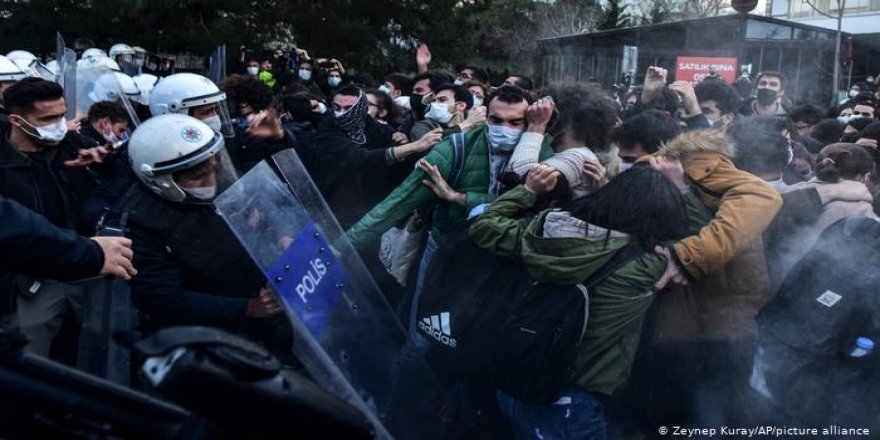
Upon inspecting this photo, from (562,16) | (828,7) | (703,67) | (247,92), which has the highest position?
(828,7)

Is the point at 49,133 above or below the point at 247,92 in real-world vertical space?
below

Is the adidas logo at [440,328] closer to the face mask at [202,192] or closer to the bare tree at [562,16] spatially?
the face mask at [202,192]

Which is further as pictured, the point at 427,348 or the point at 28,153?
the point at 28,153

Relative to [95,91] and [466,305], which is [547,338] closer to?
[466,305]

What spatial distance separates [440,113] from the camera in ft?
18.2

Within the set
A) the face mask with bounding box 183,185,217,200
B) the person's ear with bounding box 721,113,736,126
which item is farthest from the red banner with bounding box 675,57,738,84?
the face mask with bounding box 183,185,217,200

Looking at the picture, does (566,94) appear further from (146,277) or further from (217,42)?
(217,42)

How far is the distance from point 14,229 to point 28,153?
5.48 feet

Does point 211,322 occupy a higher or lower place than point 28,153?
lower

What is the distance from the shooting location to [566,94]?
362cm

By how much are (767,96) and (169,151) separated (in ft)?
19.4

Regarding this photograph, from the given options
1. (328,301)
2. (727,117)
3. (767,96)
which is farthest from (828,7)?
(328,301)

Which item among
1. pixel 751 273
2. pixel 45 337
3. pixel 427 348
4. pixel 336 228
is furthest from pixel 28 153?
pixel 751 273

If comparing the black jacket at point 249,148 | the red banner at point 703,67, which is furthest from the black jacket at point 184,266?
the red banner at point 703,67
